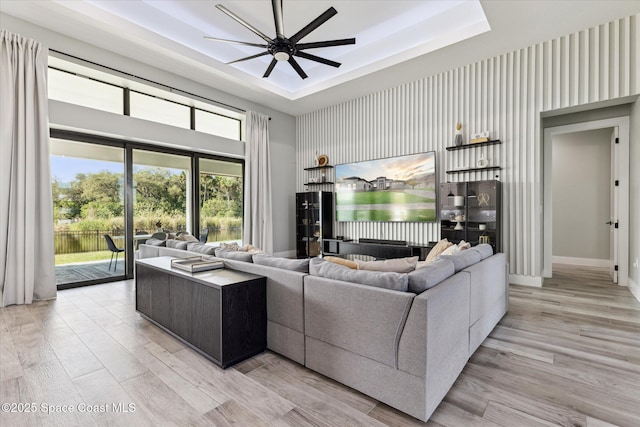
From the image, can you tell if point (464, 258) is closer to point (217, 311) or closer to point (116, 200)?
point (217, 311)

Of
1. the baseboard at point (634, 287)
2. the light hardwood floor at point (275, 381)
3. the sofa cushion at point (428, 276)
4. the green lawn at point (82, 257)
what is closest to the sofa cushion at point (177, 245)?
the light hardwood floor at point (275, 381)

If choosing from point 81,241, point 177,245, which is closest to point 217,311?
point 177,245

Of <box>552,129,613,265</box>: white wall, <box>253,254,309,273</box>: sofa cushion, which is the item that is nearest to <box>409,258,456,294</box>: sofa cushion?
<box>253,254,309,273</box>: sofa cushion

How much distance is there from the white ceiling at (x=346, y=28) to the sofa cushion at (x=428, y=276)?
315 centimetres

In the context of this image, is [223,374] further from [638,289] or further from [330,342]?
[638,289]

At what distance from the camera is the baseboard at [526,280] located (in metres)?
4.29

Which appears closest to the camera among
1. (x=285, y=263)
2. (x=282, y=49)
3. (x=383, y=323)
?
(x=383, y=323)

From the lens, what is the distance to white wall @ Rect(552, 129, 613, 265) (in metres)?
5.59

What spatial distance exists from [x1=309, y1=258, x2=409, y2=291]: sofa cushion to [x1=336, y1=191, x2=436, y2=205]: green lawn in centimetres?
360

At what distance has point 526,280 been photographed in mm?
4379

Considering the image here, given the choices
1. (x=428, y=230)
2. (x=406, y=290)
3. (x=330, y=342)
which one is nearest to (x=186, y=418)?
(x=330, y=342)

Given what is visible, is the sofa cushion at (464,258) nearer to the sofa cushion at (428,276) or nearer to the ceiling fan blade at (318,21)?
the sofa cushion at (428,276)

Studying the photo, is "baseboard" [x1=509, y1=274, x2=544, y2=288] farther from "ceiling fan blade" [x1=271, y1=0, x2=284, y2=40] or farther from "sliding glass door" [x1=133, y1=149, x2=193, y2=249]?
"sliding glass door" [x1=133, y1=149, x2=193, y2=249]

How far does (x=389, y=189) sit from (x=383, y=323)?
4.26 m
